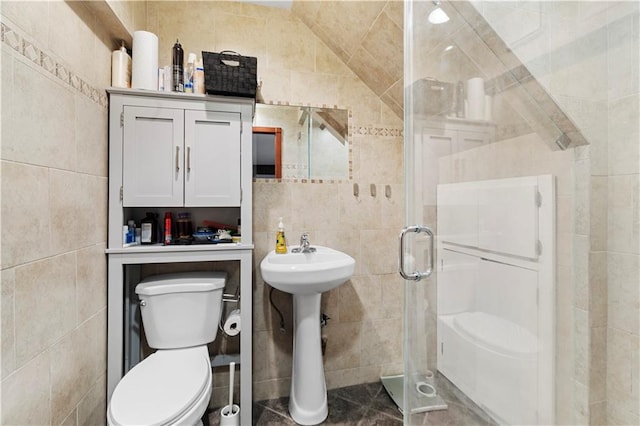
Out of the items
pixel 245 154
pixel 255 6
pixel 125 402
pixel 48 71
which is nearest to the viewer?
pixel 48 71

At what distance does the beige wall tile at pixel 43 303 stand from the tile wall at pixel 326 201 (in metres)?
0.92

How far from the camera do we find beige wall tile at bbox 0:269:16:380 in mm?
814

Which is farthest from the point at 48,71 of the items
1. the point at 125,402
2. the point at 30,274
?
the point at 125,402

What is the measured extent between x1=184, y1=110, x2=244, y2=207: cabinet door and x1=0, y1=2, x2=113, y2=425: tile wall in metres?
0.38

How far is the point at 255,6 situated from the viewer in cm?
186

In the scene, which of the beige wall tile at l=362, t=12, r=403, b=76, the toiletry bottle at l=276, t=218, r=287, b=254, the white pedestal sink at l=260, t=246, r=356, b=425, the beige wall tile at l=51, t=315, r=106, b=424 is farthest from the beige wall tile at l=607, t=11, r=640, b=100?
the beige wall tile at l=51, t=315, r=106, b=424

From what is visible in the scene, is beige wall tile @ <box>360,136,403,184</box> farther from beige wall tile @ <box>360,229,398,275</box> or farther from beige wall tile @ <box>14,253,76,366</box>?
beige wall tile @ <box>14,253,76,366</box>

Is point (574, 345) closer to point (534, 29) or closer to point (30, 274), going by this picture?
point (534, 29)

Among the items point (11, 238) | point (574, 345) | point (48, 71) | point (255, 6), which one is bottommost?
point (574, 345)

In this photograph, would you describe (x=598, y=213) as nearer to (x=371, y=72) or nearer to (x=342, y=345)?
(x=371, y=72)

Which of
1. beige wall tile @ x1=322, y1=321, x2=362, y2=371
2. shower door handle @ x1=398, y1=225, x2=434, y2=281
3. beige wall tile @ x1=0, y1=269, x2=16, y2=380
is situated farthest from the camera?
beige wall tile @ x1=322, y1=321, x2=362, y2=371

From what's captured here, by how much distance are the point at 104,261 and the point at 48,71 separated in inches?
31.8

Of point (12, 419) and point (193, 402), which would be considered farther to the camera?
point (193, 402)

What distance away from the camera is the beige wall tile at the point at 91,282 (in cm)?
119
